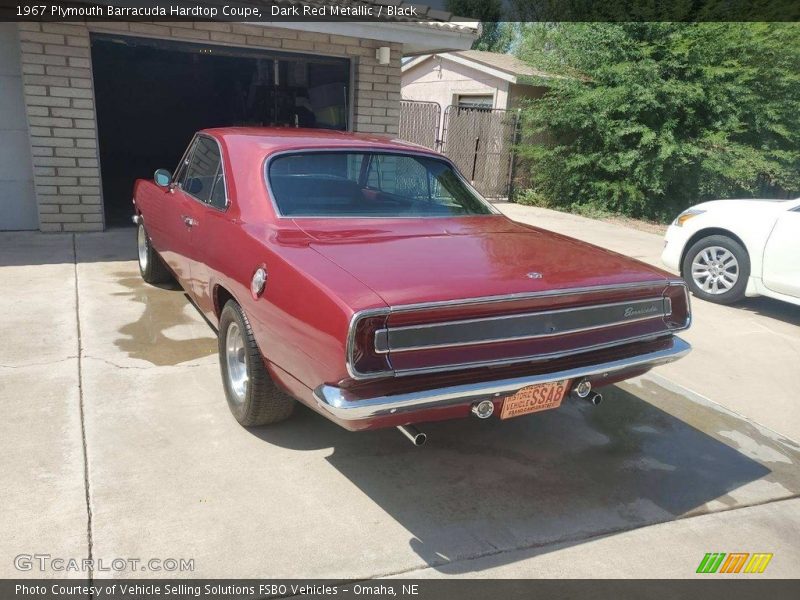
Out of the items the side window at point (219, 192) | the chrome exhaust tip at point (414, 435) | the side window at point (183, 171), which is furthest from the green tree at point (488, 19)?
the chrome exhaust tip at point (414, 435)

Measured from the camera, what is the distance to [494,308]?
279 cm

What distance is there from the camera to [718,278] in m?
6.83

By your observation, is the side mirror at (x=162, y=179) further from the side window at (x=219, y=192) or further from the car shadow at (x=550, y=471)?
the car shadow at (x=550, y=471)

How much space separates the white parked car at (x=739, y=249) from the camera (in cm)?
609

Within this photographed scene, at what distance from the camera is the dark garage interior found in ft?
32.9

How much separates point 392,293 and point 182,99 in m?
16.4

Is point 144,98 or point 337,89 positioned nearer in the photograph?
point 337,89

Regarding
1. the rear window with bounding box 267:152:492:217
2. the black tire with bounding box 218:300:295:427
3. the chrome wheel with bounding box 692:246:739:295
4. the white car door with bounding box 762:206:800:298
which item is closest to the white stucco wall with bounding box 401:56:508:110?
the chrome wheel with bounding box 692:246:739:295

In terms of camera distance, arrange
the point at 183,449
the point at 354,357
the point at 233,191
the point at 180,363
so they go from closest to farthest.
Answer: the point at 354,357 < the point at 183,449 < the point at 233,191 < the point at 180,363

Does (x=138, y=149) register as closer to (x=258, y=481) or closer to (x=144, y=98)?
(x=144, y=98)

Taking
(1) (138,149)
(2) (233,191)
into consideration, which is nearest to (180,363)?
(2) (233,191)

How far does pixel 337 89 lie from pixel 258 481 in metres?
7.91

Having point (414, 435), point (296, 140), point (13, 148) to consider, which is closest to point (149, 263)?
point (296, 140)

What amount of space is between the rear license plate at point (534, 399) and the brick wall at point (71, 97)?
7.37 m
